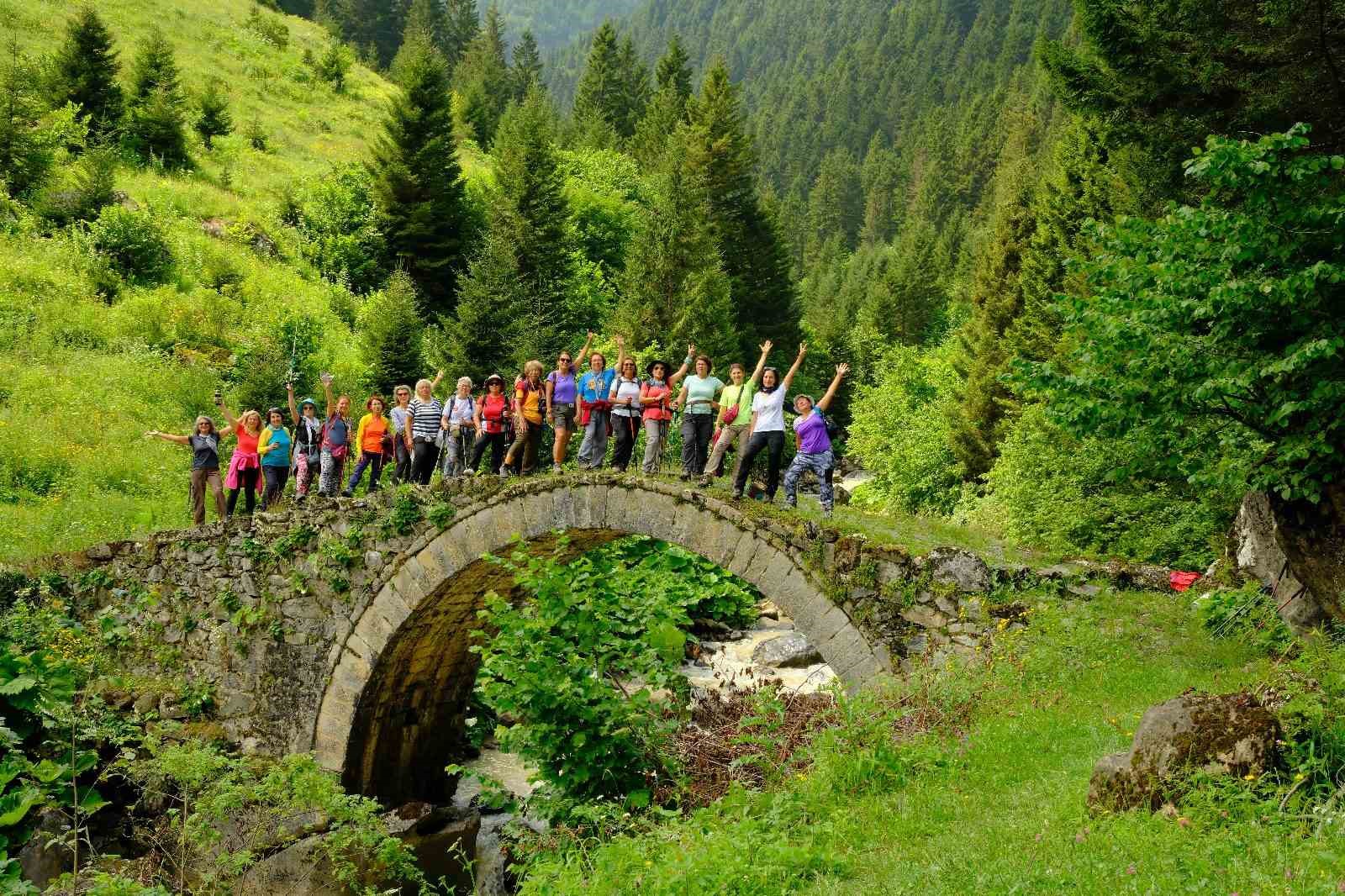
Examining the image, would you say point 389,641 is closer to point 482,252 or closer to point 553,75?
point 482,252

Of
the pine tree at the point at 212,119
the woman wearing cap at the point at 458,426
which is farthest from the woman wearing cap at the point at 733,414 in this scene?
the pine tree at the point at 212,119

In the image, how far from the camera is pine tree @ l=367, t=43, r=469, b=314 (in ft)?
101

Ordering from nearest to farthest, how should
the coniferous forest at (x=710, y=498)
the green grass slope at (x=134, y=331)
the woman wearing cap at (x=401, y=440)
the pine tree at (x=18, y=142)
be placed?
the coniferous forest at (x=710, y=498) → the woman wearing cap at (x=401, y=440) → the green grass slope at (x=134, y=331) → the pine tree at (x=18, y=142)

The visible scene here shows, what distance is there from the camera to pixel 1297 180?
7.20 metres

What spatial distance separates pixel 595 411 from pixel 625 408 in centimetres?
40

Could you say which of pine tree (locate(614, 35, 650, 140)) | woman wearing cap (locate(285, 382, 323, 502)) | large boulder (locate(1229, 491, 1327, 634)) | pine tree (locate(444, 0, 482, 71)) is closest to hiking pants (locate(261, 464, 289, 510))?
woman wearing cap (locate(285, 382, 323, 502))

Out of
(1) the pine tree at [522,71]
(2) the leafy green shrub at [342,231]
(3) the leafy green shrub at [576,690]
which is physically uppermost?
(1) the pine tree at [522,71]

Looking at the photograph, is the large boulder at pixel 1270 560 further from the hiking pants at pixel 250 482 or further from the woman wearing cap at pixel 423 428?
the hiking pants at pixel 250 482

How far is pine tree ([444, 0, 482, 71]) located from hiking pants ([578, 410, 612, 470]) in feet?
207

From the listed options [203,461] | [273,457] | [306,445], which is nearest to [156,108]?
[203,461]

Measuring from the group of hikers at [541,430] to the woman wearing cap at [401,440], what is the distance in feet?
0.09

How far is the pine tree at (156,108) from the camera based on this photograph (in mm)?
30125

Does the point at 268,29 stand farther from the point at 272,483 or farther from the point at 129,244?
the point at 272,483

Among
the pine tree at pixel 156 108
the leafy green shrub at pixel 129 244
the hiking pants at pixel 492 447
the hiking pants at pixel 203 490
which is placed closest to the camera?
the hiking pants at pixel 492 447
